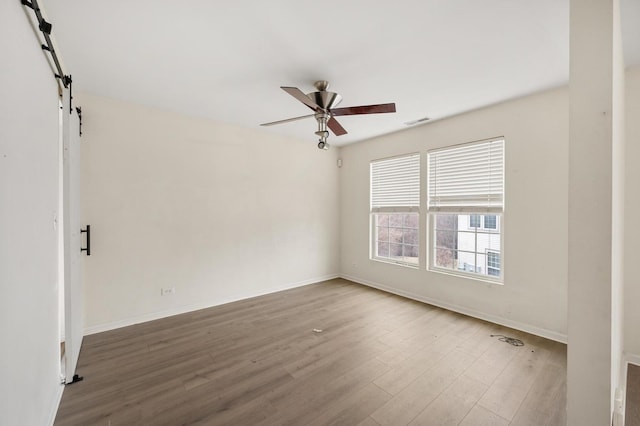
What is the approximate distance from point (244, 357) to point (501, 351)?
2652mm

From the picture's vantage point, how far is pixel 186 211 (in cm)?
384

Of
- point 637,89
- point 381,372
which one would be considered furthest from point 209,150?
point 637,89

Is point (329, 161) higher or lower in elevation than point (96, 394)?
higher

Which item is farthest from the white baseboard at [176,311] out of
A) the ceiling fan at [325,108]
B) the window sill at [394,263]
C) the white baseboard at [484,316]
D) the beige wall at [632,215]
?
the beige wall at [632,215]

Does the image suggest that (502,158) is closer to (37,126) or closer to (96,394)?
(37,126)

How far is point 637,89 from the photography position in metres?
2.57

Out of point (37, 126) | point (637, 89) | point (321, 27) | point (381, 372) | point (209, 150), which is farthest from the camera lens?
point (209, 150)

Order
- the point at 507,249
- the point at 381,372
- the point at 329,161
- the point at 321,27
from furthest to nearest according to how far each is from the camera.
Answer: the point at 329,161, the point at 507,249, the point at 381,372, the point at 321,27

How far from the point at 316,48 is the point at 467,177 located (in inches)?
109

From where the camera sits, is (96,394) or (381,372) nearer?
(96,394)

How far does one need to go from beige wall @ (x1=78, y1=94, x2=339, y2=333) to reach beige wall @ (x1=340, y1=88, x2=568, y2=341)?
8.44 ft

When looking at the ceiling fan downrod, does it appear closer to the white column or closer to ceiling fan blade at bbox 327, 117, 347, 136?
ceiling fan blade at bbox 327, 117, 347, 136

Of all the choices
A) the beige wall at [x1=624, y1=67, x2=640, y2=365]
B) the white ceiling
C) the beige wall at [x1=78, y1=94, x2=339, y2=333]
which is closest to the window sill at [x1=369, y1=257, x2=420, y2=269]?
the beige wall at [x1=78, y1=94, x2=339, y2=333]

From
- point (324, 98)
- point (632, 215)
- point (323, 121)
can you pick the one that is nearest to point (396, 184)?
point (323, 121)
